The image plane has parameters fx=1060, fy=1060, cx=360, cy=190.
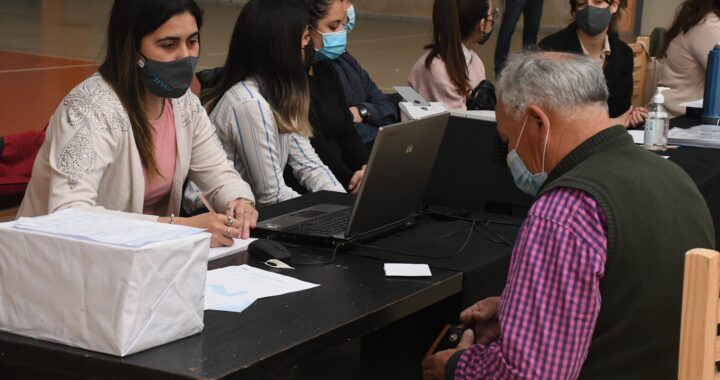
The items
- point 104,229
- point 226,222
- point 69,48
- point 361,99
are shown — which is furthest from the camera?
point 69,48

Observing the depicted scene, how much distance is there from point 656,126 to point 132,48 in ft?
6.95

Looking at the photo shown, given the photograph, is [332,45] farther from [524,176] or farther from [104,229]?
[104,229]

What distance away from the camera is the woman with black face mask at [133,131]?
2.67 m

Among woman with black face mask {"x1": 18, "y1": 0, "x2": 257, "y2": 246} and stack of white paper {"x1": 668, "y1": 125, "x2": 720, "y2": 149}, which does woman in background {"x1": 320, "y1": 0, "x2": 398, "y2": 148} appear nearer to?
stack of white paper {"x1": 668, "y1": 125, "x2": 720, "y2": 149}

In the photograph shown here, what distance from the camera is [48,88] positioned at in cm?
794

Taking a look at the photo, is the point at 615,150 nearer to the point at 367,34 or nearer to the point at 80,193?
the point at 80,193

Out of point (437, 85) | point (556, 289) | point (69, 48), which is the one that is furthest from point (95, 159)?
point (69, 48)

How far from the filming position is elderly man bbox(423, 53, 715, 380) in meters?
1.76

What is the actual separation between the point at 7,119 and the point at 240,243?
15.1ft

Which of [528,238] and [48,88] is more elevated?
[528,238]

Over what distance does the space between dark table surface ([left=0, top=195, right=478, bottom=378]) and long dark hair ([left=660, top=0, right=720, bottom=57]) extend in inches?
130

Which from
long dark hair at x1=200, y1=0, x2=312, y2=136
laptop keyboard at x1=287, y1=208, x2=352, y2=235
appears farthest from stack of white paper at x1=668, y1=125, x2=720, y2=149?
laptop keyboard at x1=287, y1=208, x2=352, y2=235

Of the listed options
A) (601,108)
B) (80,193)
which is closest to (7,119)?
(80,193)

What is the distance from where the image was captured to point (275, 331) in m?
1.92
